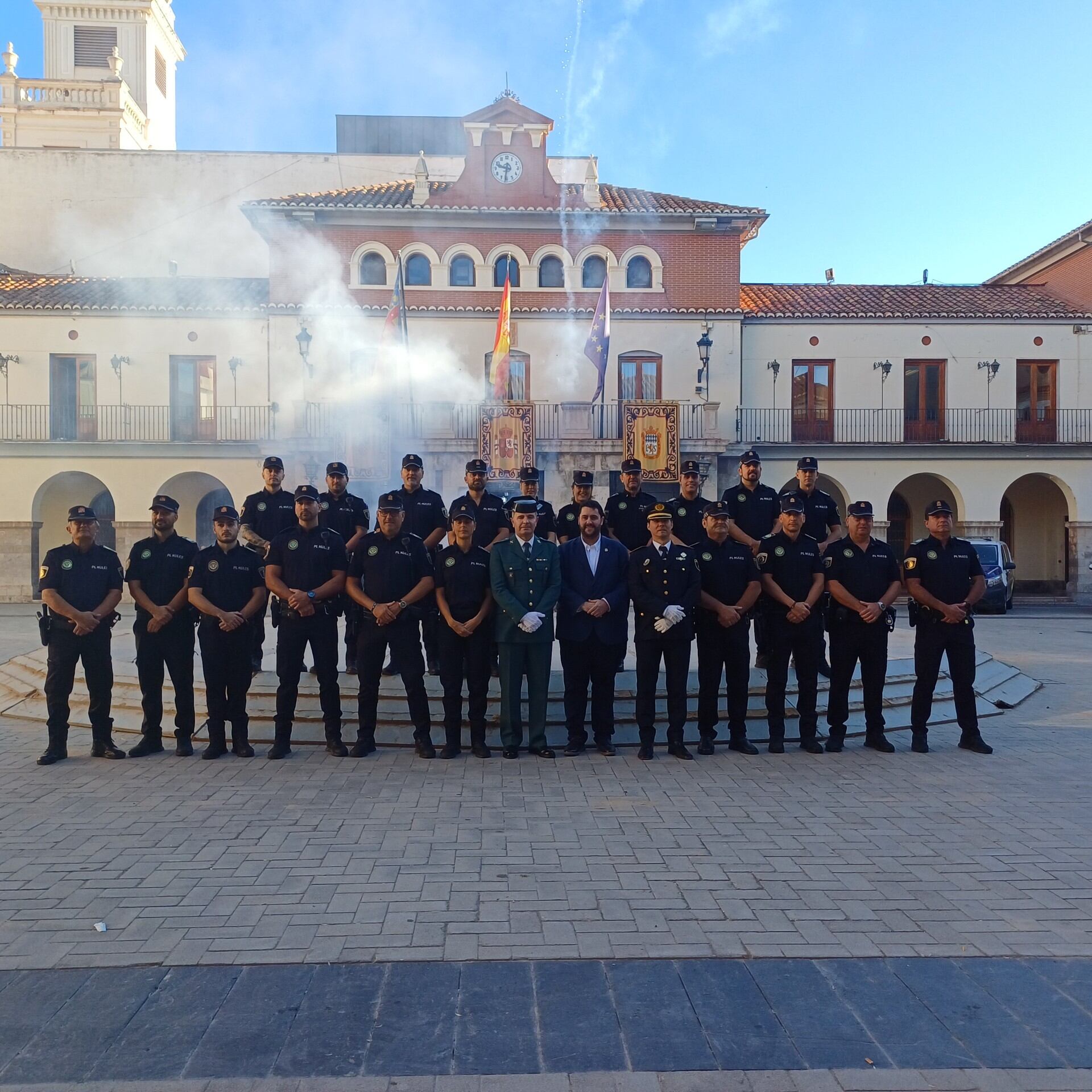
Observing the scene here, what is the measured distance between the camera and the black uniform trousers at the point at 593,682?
7.33 m

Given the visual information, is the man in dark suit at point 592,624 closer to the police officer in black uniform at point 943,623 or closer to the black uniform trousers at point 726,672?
the black uniform trousers at point 726,672

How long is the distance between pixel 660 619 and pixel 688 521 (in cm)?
146

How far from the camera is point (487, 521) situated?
8234 millimetres

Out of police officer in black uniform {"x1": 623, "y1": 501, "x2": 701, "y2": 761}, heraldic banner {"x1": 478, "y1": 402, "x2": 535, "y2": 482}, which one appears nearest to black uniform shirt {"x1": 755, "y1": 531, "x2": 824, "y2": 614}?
police officer in black uniform {"x1": 623, "y1": 501, "x2": 701, "y2": 761}

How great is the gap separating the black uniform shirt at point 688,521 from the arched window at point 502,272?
732 inches

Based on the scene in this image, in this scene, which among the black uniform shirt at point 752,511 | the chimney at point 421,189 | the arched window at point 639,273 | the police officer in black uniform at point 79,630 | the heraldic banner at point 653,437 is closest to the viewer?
the police officer in black uniform at point 79,630

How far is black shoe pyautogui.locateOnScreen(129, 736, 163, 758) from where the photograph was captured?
7.29 metres

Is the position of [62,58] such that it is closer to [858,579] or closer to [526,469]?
[526,469]

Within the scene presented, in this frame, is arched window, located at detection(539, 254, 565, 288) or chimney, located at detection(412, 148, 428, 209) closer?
chimney, located at detection(412, 148, 428, 209)

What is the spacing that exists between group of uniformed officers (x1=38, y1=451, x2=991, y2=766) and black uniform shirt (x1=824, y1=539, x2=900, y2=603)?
1 cm

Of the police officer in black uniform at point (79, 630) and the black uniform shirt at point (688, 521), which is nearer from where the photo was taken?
the police officer in black uniform at point (79, 630)

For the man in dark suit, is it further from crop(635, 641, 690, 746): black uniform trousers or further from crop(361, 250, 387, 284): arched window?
crop(361, 250, 387, 284): arched window

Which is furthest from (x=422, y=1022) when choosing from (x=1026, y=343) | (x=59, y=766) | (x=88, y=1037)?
(x=1026, y=343)

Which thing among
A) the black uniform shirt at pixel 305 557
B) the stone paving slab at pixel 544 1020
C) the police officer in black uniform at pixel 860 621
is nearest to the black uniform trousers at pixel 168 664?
the black uniform shirt at pixel 305 557
